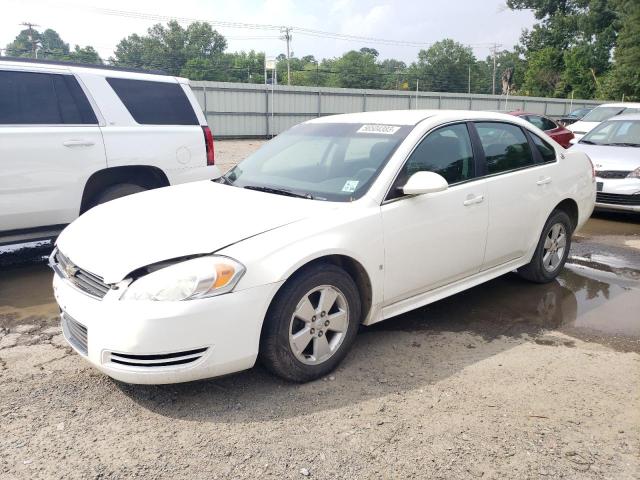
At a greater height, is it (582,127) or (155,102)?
(155,102)

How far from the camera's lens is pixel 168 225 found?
3.31m

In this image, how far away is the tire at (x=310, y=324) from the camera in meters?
3.12

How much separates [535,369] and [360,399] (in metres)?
1.25

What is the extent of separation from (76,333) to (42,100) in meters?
3.12

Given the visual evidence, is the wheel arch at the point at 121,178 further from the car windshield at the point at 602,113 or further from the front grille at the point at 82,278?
the car windshield at the point at 602,113

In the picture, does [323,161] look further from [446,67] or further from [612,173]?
[446,67]

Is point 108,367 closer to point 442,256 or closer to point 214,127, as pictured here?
point 442,256

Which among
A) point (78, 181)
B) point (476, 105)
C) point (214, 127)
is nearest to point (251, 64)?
point (476, 105)

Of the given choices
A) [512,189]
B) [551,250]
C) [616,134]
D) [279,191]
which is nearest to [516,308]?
[551,250]

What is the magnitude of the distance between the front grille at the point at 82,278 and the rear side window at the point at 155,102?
2789 mm

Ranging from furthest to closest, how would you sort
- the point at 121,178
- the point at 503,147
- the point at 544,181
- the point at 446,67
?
the point at 446,67 → the point at 121,178 → the point at 544,181 → the point at 503,147

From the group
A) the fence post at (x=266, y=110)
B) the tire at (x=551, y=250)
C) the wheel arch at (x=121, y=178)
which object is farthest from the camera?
the fence post at (x=266, y=110)

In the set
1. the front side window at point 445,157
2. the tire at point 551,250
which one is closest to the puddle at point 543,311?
the tire at point 551,250

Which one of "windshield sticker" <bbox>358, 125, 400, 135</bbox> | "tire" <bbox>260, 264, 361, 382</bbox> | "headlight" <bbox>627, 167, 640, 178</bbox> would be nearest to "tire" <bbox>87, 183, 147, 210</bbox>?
"windshield sticker" <bbox>358, 125, 400, 135</bbox>
